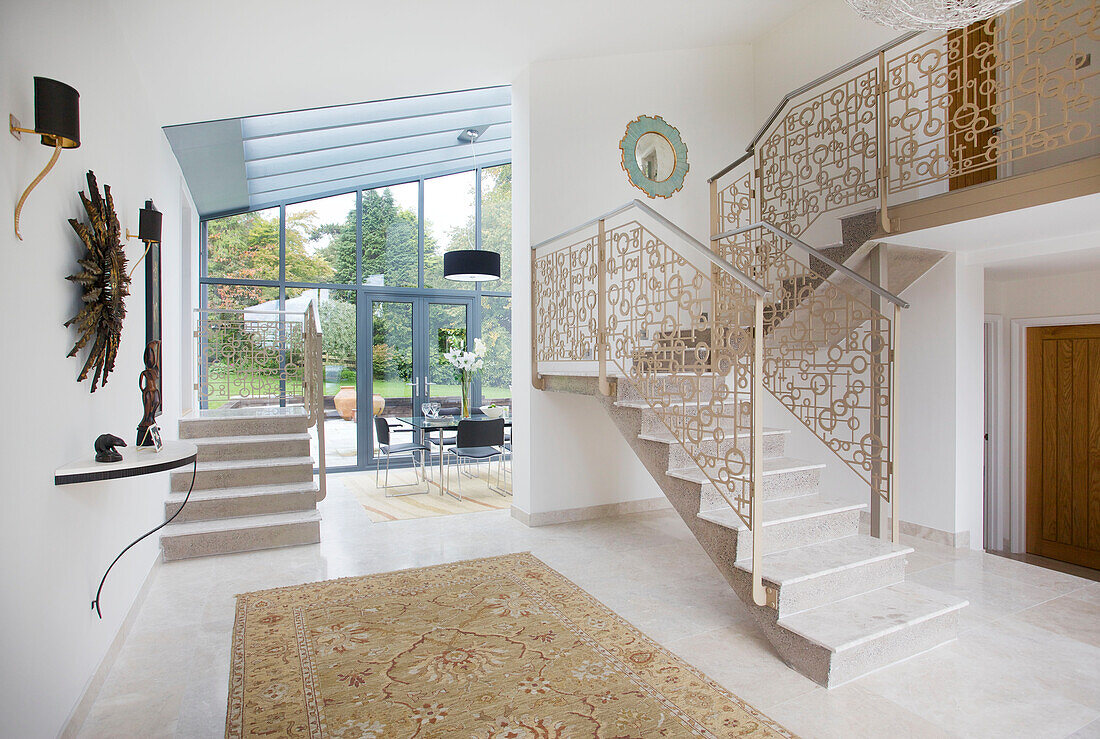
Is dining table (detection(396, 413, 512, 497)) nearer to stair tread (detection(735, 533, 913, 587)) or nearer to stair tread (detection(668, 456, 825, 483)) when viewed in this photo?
stair tread (detection(668, 456, 825, 483))

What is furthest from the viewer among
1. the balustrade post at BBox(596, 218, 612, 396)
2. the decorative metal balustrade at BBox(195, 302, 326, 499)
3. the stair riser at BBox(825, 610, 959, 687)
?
the decorative metal balustrade at BBox(195, 302, 326, 499)

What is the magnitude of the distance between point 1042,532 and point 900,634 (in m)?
4.17

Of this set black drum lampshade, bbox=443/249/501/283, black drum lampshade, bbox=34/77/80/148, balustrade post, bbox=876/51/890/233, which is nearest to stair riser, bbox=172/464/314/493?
black drum lampshade, bbox=443/249/501/283

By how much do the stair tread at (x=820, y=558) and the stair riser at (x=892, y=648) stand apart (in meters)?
0.35

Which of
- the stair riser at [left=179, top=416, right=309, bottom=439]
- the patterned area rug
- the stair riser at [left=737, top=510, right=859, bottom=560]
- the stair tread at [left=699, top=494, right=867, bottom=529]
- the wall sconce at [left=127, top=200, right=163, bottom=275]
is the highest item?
the wall sconce at [left=127, top=200, right=163, bottom=275]

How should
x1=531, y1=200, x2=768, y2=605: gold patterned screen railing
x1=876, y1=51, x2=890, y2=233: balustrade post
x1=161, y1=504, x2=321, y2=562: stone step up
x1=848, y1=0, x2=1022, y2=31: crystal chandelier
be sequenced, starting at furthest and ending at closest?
x1=161, y1=504, x2=321, y2=562: stone step up → x1=876, y1=51, x2=890, y2=233: balustrade post → x1=531, y1=200, x2=768, y2=605: gold patterned screen railing → x1=848, y1=0, x2=1022, y2=31: crystal chandelier

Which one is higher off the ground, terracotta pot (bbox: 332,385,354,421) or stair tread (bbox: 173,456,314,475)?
terracotta pot (bbox: 332,385,354,421)

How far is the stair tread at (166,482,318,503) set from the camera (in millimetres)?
4527

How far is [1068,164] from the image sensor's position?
2920 millimetres

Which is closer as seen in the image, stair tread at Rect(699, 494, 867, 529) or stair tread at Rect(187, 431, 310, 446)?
stair tread at Rect(699, 494, 867, 529)

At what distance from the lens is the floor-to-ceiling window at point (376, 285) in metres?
7.30

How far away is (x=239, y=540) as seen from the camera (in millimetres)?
4383

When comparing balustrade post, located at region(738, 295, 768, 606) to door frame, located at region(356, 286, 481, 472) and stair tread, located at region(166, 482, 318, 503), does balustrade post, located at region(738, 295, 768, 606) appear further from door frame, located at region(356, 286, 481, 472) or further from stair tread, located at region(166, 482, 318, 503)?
door frame, located at region(356, 286, 481, 472)

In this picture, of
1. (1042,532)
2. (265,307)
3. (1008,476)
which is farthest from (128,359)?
(1042,532)
